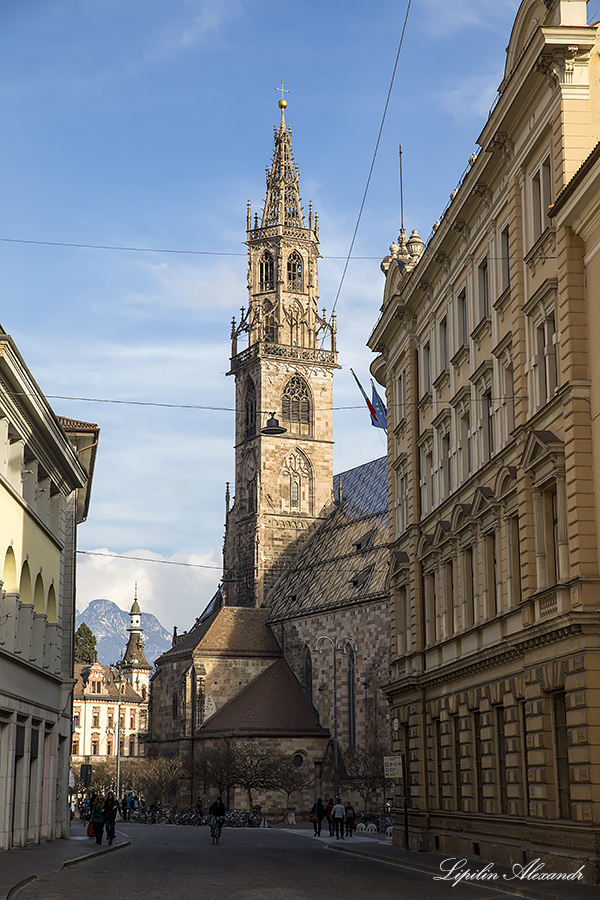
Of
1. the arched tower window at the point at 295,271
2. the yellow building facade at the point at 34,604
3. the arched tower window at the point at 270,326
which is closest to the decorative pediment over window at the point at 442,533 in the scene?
the yellow building facade at the point at 34,604

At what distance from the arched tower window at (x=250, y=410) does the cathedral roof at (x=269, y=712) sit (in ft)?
65.6

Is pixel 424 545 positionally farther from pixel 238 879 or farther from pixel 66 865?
pixel 238 879

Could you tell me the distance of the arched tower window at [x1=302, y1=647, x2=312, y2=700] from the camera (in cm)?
8709

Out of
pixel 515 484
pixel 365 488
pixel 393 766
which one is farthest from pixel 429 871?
pixel 365 488

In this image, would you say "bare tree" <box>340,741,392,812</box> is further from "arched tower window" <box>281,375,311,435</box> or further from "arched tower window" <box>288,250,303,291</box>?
"arched tower window" <box>288,250,303,291</box>

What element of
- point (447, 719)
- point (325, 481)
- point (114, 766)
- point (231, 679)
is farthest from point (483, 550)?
point (114, 766)

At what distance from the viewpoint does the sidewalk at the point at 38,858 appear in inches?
871

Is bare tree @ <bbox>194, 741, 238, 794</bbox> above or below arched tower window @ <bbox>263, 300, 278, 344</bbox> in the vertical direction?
below

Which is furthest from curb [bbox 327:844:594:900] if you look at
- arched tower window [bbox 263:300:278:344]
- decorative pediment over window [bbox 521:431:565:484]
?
arched tower window [bbox 263:300:278:344]

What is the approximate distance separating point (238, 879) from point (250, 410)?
7859 cm

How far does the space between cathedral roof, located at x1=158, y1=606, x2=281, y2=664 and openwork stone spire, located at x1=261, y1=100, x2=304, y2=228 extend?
33.2 meters

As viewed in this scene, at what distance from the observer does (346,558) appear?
8806 centimetres

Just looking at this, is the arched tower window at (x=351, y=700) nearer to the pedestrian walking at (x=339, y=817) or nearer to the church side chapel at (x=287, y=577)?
the church side chapel at (x=287, y=577)

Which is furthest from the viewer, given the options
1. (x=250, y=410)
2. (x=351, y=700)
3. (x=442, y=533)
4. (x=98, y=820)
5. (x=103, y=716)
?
(x=103, y=716)
